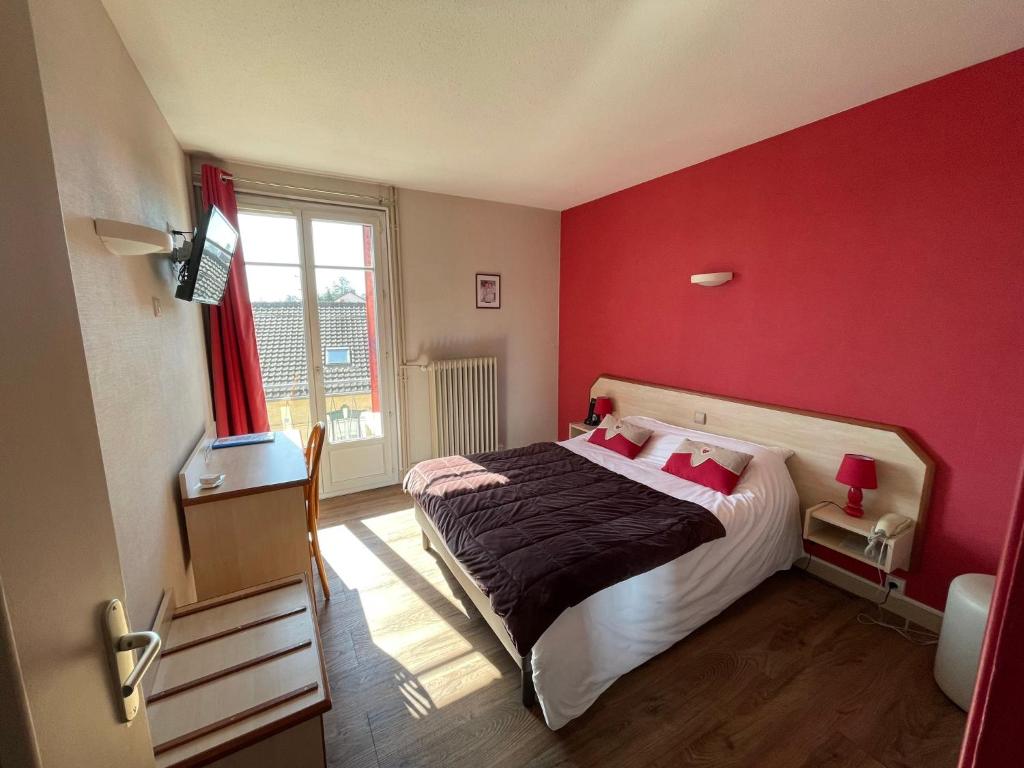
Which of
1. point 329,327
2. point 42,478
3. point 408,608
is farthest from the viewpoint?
point 329,327

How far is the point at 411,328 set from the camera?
A: 3.79m

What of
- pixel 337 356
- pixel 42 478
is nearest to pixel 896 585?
pixel 42 478

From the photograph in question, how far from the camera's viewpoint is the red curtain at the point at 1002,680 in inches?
15.5

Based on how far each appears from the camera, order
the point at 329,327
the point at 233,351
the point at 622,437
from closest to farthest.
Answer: the point at 233,351, the point at 622,437, the point at 329,327

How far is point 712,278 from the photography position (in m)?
2.86

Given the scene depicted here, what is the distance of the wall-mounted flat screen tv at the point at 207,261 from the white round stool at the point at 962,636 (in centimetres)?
355

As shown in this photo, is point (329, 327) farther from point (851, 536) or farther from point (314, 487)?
point (851, 536)

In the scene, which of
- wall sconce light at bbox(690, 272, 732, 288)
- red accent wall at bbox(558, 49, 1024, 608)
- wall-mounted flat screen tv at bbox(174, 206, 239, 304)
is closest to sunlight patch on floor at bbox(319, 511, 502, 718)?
wall-mounted flat screen tv at bbox(174, 206, 239, 304)

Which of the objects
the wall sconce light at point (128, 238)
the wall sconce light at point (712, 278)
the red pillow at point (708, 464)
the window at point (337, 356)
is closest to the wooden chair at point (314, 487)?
the wall sconce light at point (128, 238)

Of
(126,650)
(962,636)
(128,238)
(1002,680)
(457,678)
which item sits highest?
(128,238)

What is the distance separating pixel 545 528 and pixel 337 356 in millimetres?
2441

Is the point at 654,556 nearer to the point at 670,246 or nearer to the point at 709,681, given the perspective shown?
the point at 709,681

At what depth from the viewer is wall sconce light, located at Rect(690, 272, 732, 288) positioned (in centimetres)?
284

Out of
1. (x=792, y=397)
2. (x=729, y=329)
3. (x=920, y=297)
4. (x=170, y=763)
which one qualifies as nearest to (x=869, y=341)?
(x=920, y=297)
